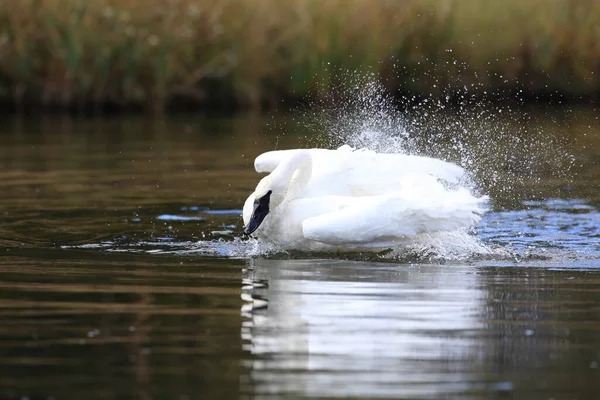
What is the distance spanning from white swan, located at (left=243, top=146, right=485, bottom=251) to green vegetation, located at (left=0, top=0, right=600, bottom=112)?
1063cm

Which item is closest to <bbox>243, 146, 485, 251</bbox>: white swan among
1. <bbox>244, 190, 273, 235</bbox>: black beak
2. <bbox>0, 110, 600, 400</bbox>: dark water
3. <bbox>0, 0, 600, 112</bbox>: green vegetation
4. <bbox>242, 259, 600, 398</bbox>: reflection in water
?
<bbox>244, 190, 273, 235</bbox>: black beak

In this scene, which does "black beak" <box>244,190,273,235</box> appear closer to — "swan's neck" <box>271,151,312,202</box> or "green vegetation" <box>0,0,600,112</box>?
"swan's neck" <box>271,151,312,202</box>

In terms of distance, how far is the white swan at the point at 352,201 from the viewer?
26.1 ft

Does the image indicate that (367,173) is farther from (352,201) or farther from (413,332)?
(413,332)

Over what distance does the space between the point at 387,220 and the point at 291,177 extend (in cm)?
120

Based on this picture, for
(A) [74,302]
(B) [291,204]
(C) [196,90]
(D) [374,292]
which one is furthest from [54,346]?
(C) [196,90]

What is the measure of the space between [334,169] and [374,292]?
2372mm

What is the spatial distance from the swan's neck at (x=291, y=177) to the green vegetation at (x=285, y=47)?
11003 mm

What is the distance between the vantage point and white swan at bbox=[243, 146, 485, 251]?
7.96 metres

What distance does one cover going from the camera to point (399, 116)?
17344 millimetres

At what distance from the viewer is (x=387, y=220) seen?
7961 mm

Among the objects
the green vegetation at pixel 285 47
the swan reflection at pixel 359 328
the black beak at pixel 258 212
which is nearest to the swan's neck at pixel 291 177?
the black beak at pixel 258 212

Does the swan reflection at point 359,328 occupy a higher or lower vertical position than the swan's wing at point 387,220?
lower

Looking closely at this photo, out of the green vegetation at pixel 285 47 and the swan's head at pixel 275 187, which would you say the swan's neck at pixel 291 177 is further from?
the green vegetation at pixel 285 47
